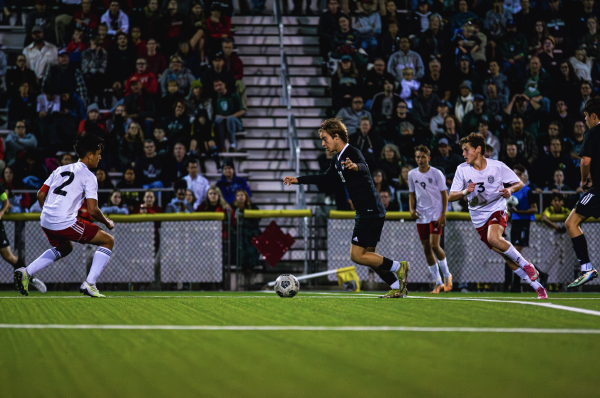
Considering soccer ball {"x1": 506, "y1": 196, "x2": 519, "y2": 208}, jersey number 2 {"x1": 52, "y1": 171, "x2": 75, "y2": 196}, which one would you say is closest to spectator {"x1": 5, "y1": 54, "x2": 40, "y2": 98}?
jersey number 2 {"x1": 52, "y1": 171, "x2": 75, "y2": 196}

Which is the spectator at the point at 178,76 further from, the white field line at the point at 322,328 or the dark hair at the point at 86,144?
the white field line at the point at 322,328

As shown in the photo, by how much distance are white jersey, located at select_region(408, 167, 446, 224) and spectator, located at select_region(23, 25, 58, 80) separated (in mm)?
10439

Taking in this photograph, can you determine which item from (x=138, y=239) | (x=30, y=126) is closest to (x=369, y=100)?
(x=138, y=239)

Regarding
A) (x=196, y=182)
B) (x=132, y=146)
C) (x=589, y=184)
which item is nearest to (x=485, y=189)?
(x=589, y=184)

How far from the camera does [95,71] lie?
18.3 metres

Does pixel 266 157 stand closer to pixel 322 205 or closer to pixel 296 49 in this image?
pixel 322 205

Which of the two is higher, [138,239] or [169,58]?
[169,58]

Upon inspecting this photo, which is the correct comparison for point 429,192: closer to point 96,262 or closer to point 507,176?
point 507,176

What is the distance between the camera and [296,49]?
20.1m

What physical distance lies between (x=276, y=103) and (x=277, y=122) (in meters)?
0.61

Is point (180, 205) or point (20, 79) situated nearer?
point (180, 205)

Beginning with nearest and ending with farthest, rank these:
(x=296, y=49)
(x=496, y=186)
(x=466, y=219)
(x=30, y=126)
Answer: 1. (x=496, y=186)
2. (x=466, y=219)
3. (x=30, y=126)
4. (x=296, y=49)

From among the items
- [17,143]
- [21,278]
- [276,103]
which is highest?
[276,103]

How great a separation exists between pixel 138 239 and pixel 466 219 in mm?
5943
